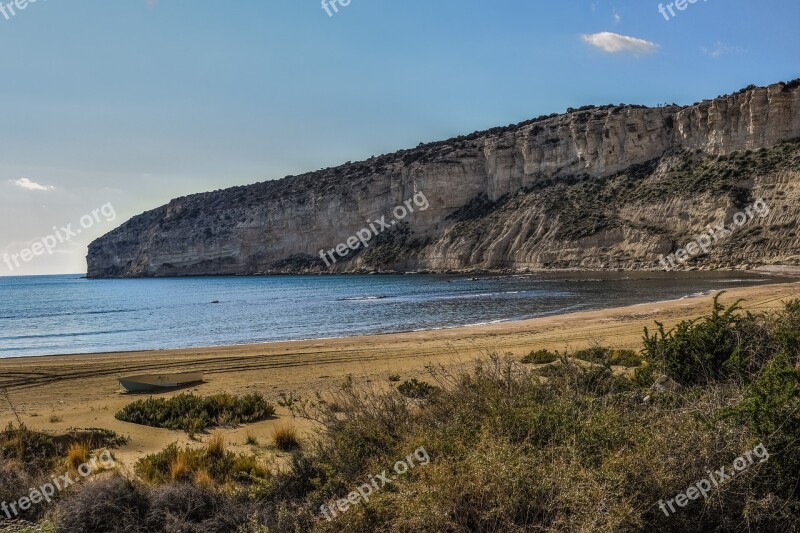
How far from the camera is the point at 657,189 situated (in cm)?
6775

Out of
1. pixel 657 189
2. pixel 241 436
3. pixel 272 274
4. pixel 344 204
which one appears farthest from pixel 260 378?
pixel 272 274

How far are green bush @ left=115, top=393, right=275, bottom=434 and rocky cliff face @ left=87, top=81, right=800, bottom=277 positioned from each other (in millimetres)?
56633

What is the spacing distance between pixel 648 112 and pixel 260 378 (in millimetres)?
73327

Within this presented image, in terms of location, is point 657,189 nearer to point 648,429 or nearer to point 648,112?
point 648,112

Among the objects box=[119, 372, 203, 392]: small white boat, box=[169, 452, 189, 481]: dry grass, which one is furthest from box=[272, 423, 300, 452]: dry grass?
box=[119, 372, 203, 392]: small white boat

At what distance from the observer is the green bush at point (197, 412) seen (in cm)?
919

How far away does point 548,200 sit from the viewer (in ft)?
260

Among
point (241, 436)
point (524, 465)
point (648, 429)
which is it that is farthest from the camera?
point (241, 436)

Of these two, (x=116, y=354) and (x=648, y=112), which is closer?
(x=116, y=354)

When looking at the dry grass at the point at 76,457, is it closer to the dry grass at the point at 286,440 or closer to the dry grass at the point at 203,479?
the dry grass at the point at 203,479

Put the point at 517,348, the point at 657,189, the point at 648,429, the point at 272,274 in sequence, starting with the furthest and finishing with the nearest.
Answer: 1. the point at 272,274
2. the point at 657,189
3. the point at 517,348
4. the point at 648,429

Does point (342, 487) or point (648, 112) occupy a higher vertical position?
point (648, 112)

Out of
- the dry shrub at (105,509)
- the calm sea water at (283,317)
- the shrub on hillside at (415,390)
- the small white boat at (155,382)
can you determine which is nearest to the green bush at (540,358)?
the shrub on hillside at (415,390)

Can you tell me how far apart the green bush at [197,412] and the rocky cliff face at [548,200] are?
56633 millimetres
